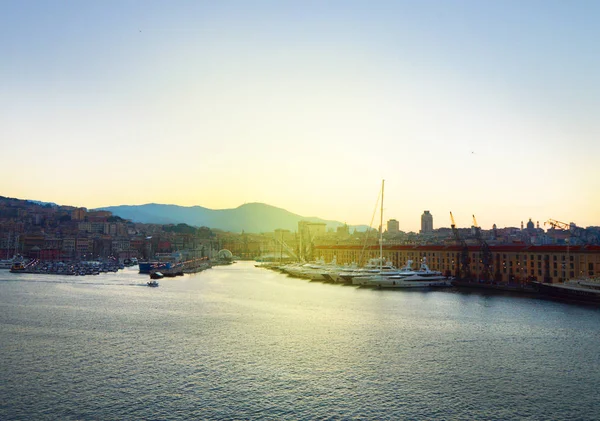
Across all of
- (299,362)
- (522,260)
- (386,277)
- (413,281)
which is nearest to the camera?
(299,362)

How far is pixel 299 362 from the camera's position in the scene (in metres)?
32.1

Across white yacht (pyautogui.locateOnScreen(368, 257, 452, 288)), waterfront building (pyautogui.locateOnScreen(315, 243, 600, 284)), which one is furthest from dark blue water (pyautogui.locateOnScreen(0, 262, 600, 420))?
white yacht (pyautogui.locateOnScreen(368, 257, 452, 288))

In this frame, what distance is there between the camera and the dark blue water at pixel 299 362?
24.0 meters

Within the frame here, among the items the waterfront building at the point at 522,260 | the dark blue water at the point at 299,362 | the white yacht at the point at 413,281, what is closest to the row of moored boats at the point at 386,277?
the white yacht at the point at 413,281

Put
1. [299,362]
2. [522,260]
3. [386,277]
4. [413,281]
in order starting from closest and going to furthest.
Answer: [299,362], [522,260], [413,281], [386,277]

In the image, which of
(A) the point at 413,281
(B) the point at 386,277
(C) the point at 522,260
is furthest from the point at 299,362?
(C) the point at 522,260

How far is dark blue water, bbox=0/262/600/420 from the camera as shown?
24.0 metres

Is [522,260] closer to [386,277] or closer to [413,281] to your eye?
[413,281]

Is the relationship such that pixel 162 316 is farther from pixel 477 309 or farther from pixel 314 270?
pixel 314 270

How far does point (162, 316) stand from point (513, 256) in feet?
207

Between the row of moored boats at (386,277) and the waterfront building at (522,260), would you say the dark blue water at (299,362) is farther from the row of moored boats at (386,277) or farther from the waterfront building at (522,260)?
the row of moored boats at (386,277)

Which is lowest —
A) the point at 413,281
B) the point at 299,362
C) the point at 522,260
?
the point at 299,362

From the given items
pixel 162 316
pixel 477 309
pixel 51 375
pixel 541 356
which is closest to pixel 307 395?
pixel 51 375

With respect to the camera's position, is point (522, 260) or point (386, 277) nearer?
point (522, 260)
